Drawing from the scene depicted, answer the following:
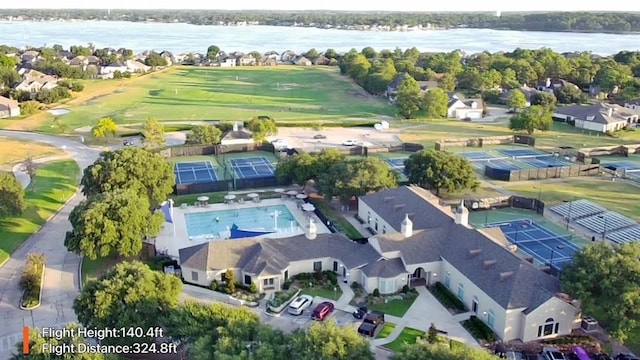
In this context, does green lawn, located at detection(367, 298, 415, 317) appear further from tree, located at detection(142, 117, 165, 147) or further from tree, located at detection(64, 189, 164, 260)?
tree, located at detection(142, 117, 165, 147)

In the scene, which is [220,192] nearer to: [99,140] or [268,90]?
Answer: [99,140]

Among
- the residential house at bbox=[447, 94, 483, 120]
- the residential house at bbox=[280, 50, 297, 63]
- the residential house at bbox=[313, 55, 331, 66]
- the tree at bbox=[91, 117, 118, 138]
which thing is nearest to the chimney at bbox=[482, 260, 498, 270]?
the tree at bbox=[91, 117, 118, 138]

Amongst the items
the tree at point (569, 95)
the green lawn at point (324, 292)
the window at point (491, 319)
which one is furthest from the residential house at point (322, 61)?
the window at point (491, 319)

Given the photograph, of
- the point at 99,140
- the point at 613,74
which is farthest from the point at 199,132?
the point at 613,74

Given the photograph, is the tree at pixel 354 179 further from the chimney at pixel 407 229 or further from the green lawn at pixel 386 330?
the green lawn at pixel 386 330

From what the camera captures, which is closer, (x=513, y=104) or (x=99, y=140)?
(x=99, y=140)

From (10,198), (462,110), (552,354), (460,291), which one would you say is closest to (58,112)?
(10,198)

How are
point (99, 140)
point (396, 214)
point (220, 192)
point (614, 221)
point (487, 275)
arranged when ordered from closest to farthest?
1. point (487, 275)
2. point (396, 214)
3. point (614, 221)
4. point (220, 192)
5. point (99, 140)
